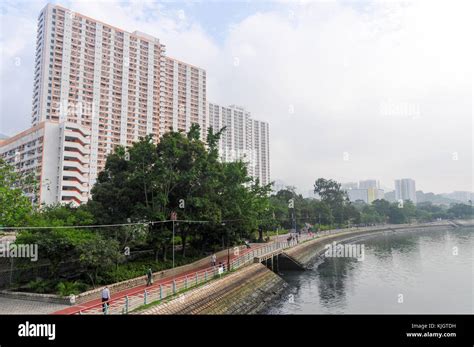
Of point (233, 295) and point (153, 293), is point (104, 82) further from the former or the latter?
point (153, 293)

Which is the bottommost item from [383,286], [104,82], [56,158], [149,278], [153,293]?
[383,286]

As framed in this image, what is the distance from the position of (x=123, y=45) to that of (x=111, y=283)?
92.4m

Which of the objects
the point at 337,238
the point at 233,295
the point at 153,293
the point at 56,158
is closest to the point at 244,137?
the point at 337,238

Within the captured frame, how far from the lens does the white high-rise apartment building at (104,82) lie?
87.2 metres

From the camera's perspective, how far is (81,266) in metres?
23.3

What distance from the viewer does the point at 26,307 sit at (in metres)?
19.6

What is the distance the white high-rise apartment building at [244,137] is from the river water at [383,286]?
276 ft

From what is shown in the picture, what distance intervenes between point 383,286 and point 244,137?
113 m

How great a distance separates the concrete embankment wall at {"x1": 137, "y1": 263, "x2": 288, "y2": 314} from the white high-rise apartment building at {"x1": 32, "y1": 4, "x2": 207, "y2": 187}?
4854cm

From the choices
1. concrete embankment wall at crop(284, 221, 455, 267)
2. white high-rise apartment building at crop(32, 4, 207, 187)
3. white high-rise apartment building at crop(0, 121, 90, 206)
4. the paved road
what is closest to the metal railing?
the paved road

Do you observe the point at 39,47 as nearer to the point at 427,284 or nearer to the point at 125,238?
the point at 125,238

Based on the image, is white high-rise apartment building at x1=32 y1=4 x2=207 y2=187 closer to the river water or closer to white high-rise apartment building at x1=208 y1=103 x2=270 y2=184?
white high-rise apartment building at x1=208 y1=103 x2=270 y2=184

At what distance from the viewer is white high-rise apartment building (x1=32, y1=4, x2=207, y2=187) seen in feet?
286
